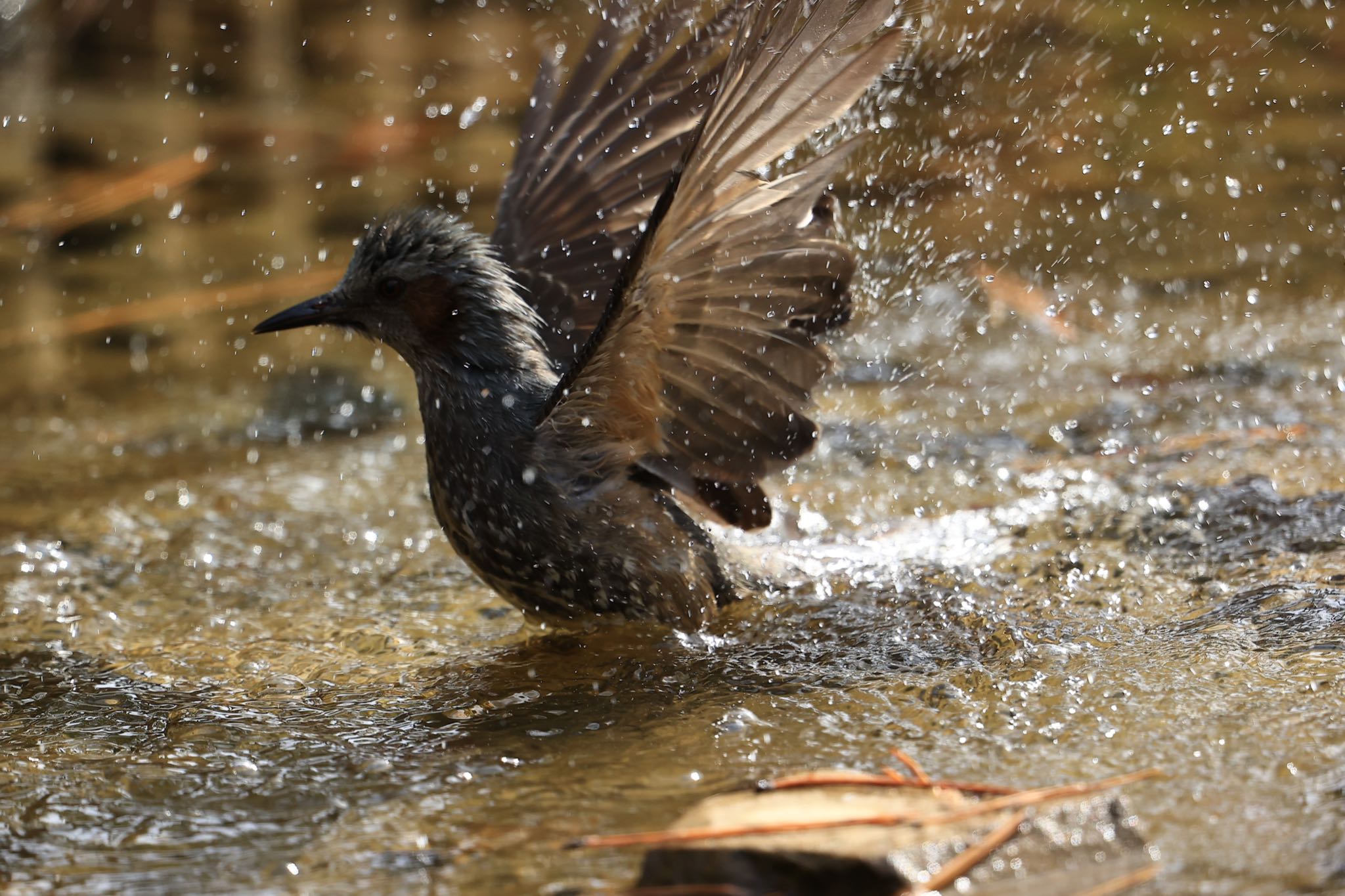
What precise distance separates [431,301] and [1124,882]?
99.0 inches

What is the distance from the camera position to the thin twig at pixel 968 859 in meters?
2.22

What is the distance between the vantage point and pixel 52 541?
15.6 feet

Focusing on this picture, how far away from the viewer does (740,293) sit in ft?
11.4

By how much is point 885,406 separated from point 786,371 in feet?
6.93

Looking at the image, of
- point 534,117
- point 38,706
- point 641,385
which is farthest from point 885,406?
point 38,706

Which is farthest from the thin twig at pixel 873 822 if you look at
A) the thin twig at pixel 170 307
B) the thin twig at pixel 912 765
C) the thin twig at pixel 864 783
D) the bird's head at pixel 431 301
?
the thin twig at pixel 170 307

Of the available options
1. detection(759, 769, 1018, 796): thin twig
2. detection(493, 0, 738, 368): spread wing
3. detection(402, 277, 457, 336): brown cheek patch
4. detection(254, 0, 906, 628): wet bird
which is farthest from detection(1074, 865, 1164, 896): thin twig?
detection(493, 0, 738, 368): spread wing

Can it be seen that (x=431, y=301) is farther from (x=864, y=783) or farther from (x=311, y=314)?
(x=864, y=783)

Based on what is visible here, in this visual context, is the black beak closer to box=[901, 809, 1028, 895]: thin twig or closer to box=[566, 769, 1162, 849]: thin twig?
box=[566, 769, 1162, 849]: thin twig

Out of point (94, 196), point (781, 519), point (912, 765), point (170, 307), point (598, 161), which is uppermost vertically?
point (94, 196)

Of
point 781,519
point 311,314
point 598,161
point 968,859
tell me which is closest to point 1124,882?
point 968,859

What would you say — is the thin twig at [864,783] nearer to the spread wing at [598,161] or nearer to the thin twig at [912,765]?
the thin twig at [912,765]

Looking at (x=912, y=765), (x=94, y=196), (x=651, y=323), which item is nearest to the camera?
(x=912, y=765)

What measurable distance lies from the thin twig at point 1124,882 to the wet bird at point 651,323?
1608mm
